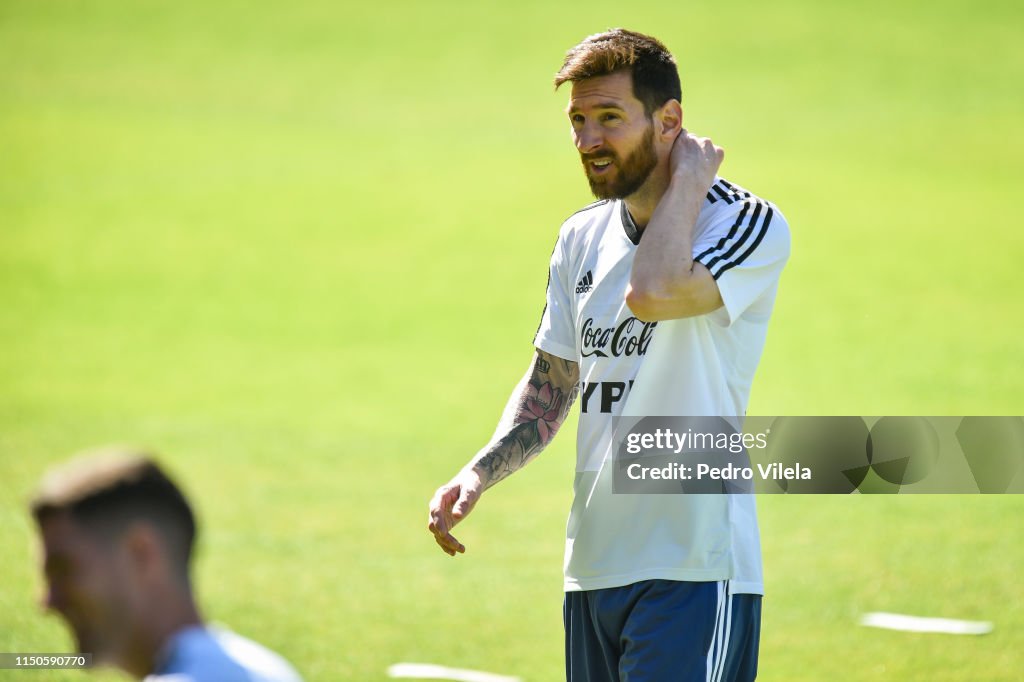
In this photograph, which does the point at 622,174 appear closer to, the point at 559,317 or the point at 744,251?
the point at 744,251

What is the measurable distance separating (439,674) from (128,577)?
18.5 feet

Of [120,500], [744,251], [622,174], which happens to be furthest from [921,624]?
[120,500]

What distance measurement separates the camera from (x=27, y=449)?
15.3 meters

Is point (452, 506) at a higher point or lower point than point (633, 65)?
lower

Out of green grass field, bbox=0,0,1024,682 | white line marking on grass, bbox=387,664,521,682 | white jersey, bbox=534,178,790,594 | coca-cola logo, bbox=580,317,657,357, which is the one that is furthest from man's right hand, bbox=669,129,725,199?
green grass field, bbox=0,0,1024,682

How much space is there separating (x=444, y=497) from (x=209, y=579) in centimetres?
644

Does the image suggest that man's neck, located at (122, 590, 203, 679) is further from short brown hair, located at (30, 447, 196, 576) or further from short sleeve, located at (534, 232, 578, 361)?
short sleeve, located at (534, 232, 578, 361)

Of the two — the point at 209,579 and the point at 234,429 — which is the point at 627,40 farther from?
the point at 234,429

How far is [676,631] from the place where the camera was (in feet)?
14.3

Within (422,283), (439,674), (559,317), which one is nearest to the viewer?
(559,317)

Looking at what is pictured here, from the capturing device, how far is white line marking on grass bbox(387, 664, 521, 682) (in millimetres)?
8125

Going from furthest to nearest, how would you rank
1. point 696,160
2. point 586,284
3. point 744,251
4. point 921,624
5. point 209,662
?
point 921,624 → point 586,284 → point 696,160 → point 744,251 → point 209,662

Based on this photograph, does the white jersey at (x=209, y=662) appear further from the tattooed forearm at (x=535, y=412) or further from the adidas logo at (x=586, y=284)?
the adidas logo at (x=586, y=284)

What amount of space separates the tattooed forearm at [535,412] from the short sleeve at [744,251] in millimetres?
767
